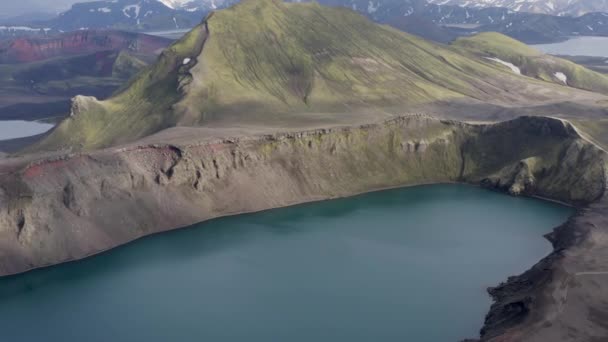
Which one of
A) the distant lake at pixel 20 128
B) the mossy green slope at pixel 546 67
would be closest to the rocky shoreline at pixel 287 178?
the distant lake at pixel 20 128

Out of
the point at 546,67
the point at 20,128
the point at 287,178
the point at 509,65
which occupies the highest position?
the point at 509,65

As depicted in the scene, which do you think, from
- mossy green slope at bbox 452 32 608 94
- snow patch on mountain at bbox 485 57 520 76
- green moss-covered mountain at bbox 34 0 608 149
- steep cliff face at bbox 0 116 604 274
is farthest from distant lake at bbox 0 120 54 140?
snow patch on mountain at bbox 485 57 520 76

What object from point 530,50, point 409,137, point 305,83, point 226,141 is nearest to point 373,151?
point 409,137

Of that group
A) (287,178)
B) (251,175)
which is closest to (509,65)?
(287,178)

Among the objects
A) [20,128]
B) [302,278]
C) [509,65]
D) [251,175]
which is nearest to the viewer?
[302,278]

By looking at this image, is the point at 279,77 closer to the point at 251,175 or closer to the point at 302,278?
the point at 251,175

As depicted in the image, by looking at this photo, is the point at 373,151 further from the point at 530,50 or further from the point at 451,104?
the point at 530,50

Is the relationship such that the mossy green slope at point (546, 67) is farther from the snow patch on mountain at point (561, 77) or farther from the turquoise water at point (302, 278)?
the turquoise water at point (302, 278)

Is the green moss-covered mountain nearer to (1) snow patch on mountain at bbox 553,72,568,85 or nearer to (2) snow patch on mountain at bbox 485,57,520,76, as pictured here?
(2) snow patch on mountain at bbox 485,57,520,76
